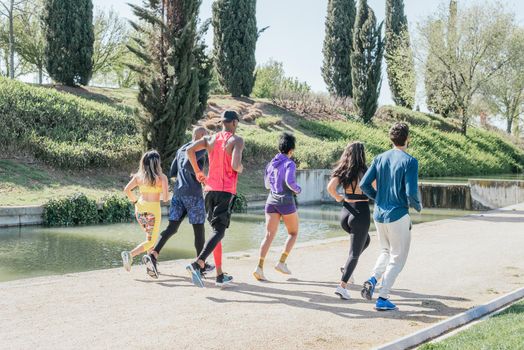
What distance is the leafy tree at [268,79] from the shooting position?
2234 inches

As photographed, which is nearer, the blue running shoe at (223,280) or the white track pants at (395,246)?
the white track pants at (395,246)

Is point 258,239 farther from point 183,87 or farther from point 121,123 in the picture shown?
point 121,123

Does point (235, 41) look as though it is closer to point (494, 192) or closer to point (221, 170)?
point (494, 192)

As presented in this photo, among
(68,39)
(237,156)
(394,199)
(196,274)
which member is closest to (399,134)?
(394,199)

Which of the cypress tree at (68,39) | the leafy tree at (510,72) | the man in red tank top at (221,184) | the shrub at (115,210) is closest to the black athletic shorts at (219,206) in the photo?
the man in red tank top at (221,184)

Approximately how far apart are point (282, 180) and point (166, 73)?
47.0 ft

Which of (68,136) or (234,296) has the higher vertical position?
(68,136)

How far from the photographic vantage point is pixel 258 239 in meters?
13.1

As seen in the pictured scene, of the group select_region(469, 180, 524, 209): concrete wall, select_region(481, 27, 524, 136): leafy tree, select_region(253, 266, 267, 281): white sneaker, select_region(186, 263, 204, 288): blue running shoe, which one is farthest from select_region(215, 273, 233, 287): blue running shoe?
select_region(481, 27, 524, 136): leafy tree

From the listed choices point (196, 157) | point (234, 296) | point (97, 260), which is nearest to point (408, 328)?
point (234, 296)

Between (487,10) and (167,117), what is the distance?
102 ft

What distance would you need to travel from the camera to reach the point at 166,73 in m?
21.0

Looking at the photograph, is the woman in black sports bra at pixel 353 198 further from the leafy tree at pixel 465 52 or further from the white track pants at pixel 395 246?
the leafy tree at pixel 465 52

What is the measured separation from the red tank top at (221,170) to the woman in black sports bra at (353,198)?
1112mm
